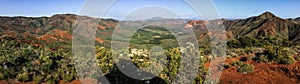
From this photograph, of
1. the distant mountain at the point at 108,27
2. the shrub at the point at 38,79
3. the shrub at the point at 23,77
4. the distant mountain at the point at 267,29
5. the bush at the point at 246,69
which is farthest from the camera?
the distant mountain at the point at 267,29

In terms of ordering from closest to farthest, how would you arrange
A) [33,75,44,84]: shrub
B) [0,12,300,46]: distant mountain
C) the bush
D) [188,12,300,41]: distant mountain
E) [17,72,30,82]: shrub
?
1. [33,75,44,84]: shrub
2. [17,72,30,82]: shrub
3. the bush
4. [0,12,300,46]: distant mountain
5. [188,12,300,41]: distant mountain

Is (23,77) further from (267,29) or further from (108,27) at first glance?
(108,27)

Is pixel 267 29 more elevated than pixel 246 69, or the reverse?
pixel 246 69

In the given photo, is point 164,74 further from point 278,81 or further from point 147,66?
point 278,81

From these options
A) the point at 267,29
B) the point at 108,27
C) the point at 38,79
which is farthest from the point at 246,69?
the point at 108,27

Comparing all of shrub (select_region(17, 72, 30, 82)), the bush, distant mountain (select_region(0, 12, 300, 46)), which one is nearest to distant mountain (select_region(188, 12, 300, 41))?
distant mountain (select_region(0, 12, 300, 46))

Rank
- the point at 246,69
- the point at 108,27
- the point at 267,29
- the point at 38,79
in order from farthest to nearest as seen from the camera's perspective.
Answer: the point at 108,27 → the point at 267,29 → the point at 246,69 → the point at 38,79

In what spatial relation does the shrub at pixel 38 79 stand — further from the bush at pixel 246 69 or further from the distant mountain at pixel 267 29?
the distant mountain at pixel 267 29

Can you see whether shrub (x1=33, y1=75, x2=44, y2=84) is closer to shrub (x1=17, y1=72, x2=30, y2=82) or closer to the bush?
shrub (x1=17, y1=72, x2=30, y2=82)

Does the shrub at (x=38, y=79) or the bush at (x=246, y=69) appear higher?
the bush at (x=246, y=69)

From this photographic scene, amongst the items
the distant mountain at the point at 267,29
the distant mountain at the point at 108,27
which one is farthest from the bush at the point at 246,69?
the distant mountain at the point at 267,29

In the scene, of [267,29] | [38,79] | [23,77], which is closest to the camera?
[38,79]

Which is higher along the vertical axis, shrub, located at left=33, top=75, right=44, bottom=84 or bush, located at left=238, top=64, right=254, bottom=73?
bush, located at left=238, top=64, right=254, bottom=73
